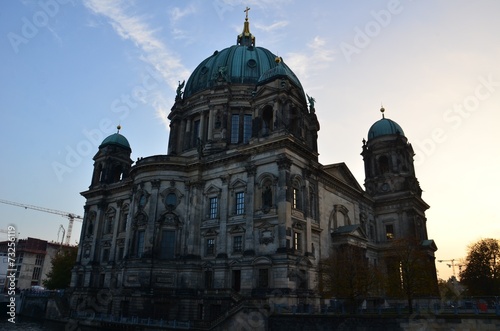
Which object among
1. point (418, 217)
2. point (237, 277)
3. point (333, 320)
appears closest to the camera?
point (333, 320)

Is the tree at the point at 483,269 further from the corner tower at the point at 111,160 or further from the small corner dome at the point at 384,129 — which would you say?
the corner tower at the point at 111,160

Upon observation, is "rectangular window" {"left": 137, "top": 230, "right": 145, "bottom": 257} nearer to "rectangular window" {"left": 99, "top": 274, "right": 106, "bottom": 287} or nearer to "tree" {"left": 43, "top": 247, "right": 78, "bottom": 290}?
"rectangular window" {"left": 99, "top": 274, "right": 106, "bottom": 287}

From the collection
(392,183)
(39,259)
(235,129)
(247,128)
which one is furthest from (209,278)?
(39,259)

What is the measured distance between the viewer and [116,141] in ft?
197

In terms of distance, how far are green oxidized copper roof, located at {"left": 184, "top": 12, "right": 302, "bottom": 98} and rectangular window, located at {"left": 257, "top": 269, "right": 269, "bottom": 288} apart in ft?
88.3

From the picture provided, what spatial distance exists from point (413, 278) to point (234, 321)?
Result: 1658 centimetres

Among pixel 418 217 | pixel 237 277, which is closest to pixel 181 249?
pixel 237 277

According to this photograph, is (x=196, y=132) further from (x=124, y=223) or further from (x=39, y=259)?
(x=39, y=259)

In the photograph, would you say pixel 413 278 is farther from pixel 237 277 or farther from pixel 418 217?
pixel 418 217

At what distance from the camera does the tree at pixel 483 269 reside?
55594 millimetres

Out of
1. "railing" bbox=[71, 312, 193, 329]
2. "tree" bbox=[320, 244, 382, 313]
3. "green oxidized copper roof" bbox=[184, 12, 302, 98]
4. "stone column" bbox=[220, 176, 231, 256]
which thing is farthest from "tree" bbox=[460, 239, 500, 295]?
"railing" bbox=[71, 312, 193, 329]

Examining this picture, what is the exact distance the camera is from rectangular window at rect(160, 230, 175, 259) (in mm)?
40781

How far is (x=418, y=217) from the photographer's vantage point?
56094 millimetres

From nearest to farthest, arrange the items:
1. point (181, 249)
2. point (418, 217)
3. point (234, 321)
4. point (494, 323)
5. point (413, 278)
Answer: point (494, 323)
point (234, 321)
point (413, 278)
point (181, 249)
point (418, 217)
